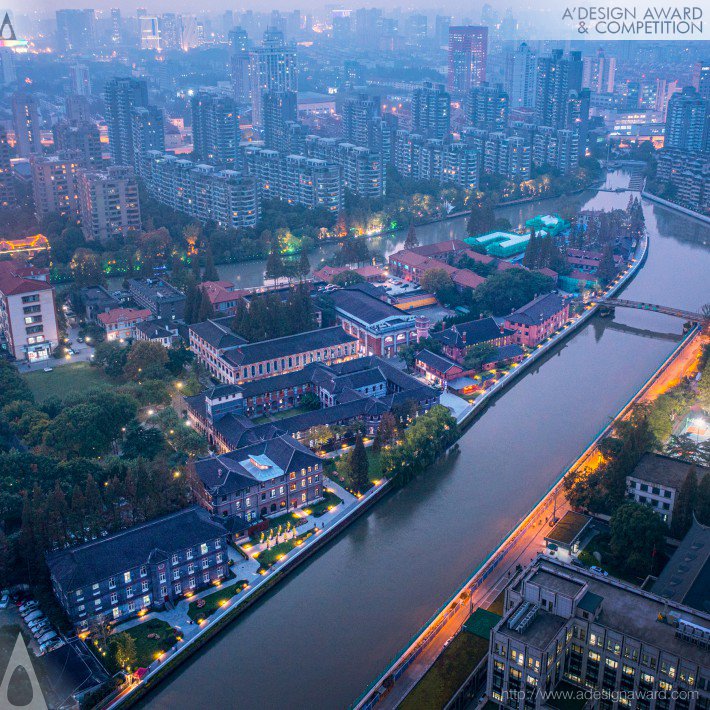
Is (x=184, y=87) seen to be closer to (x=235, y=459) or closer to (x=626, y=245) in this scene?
(x=626, y=245)

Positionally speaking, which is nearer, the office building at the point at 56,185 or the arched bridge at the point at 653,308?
the arched bridge at the point at 653,308

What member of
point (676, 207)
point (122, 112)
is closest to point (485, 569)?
point (676, 207)

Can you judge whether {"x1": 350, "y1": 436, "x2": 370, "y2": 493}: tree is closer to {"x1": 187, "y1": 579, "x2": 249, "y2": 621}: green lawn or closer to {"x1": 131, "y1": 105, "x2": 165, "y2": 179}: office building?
{"x1": 187, "y1": 579, "x2": 249, "y2": 621}: green lawn

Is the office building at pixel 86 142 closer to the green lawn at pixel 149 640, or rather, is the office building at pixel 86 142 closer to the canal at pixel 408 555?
the canal at pixel 408 555

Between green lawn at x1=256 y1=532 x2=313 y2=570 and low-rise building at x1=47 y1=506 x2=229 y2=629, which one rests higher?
low-rise building at x1=47 y1=506 x2=229 y2=629

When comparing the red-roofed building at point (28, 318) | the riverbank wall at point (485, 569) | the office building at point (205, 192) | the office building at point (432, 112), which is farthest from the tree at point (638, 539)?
the office building at point (432, 112)

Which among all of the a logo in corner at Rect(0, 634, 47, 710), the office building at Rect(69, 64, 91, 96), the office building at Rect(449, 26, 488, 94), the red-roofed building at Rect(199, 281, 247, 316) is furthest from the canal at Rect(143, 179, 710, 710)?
the office building at Rect(69, 64, 91, 96)
